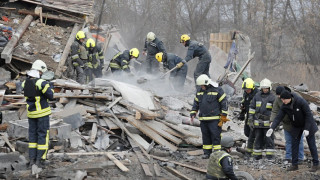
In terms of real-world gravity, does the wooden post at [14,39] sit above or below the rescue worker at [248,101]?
above

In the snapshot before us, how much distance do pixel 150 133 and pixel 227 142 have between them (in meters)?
1.79

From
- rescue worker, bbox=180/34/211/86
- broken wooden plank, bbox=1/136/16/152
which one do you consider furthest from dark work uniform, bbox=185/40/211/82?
broken wooden plank, bbox=1/136/16/152

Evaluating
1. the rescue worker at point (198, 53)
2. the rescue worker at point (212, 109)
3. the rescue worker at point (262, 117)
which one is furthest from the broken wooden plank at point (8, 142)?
the rescue worker at point (198, 53)

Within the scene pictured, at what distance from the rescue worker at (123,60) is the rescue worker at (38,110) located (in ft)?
20.6

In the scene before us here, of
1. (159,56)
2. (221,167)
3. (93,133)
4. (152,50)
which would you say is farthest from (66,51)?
(221,167)

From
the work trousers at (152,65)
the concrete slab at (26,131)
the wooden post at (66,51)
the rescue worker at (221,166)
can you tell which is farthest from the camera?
the work trousers at (152,65)

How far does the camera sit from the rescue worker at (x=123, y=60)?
13535 millimetres

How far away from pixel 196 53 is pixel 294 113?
253 inches

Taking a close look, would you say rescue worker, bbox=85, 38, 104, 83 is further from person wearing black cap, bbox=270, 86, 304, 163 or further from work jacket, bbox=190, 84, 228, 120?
person wearing black cap, bbox=270, 86, 304, 163

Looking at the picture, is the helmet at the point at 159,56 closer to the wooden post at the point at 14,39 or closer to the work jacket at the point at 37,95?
the wooden post at the point at 14,39

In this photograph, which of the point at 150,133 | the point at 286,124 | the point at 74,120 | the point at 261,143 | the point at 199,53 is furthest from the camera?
the point at 199,53

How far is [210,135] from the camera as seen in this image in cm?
888

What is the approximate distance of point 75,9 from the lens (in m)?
15.3

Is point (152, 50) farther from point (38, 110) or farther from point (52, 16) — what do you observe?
point (38, 110)
